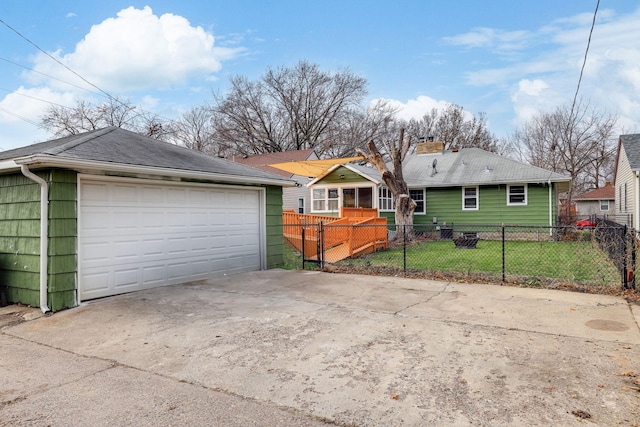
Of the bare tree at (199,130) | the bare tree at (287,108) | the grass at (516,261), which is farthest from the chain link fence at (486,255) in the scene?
the bare tree at (199,130)

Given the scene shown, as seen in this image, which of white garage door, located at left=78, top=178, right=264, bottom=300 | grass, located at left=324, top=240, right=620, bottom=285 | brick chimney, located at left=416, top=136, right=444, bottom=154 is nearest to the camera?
white garage door, located at left=78, top=178, right=264, bottom=300

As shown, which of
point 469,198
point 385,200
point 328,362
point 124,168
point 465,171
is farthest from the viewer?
point 385,200

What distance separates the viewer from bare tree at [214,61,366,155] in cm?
3669

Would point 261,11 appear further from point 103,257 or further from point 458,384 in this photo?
point 458,384

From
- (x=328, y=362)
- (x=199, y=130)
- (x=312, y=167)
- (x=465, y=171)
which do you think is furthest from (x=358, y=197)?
(x=199, y=130)

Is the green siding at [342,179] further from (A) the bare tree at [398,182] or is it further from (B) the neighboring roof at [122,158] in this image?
(B) the neighboring roof at [122,158]

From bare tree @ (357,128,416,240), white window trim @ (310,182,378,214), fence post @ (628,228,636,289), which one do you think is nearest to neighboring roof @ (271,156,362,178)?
white window trim @ (310,182,378,214)

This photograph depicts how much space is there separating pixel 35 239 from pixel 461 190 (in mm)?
16408

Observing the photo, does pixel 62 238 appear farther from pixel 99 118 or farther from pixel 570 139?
pixel 570 139

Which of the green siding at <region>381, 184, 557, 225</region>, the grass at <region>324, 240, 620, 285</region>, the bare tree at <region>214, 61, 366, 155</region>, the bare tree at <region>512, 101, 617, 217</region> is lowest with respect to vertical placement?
the grass at <region>324, 240, 620, 285</region>

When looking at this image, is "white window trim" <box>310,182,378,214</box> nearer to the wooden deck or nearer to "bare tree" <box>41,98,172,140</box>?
the wooden deck

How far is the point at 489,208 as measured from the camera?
58.1ft

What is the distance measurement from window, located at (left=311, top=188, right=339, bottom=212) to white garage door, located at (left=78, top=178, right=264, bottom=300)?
9778 mm

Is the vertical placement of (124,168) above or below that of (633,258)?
above
